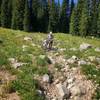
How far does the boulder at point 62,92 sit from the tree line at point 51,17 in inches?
2569

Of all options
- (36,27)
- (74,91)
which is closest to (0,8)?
(36,27)

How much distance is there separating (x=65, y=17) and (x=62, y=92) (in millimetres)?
94584

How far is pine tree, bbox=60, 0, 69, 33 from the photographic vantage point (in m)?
111

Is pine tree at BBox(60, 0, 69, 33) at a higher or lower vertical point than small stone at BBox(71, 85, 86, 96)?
higher

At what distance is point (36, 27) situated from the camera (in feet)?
353

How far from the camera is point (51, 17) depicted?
355ft

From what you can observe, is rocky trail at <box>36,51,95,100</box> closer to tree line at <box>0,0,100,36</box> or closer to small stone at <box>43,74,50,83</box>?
small stone at <box>43,74,50,83</box>

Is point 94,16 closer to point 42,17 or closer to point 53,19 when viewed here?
point 53,19

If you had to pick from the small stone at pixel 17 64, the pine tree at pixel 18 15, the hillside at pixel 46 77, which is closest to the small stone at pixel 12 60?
the hillside at pixel 46 77

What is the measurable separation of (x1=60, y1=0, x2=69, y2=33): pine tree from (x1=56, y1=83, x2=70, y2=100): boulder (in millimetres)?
88227

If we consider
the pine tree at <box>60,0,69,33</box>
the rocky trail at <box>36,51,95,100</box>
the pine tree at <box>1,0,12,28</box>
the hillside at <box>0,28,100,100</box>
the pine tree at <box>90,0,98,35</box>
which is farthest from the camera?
the pine tree at <box>60,0,69,33</box>

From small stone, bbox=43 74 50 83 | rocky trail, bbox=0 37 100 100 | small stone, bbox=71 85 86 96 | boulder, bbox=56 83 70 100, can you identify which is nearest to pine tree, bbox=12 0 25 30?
rocky trail, bbox=0 37 100 100

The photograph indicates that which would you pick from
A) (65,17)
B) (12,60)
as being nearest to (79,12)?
(65,17)

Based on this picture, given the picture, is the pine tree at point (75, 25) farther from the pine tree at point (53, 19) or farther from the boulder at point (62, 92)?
the boulder at point (62, 92)
